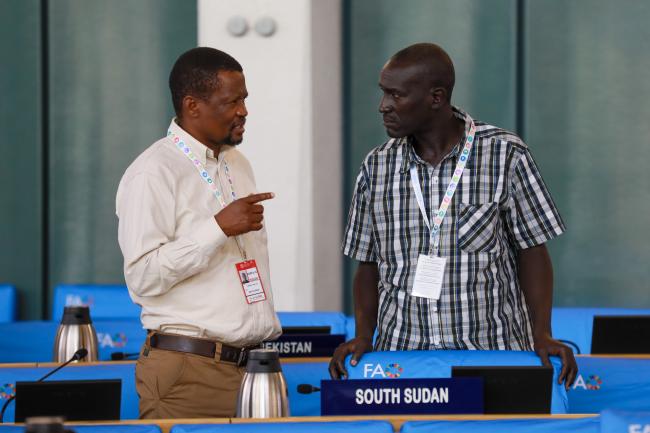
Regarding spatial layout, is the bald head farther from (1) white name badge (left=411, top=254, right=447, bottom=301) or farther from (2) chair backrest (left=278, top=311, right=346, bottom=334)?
(2) chair backrest (left=278, top=311, right=346, bottom=334)

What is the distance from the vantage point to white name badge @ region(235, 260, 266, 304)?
3.12 meters

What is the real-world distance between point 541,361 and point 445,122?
0.76m

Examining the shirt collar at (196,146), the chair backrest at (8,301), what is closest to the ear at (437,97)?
the shirt collar at (196,146)

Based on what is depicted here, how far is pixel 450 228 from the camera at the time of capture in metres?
3.22

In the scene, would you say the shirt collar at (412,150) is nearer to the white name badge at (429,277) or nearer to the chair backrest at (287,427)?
the white name badge at (429,277)

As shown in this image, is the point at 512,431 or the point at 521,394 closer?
the point at 512,431

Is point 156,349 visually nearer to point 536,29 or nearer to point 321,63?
point 321,63

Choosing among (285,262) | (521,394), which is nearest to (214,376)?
(521,394)

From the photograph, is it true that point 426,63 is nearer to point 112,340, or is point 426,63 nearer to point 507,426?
point 507,426

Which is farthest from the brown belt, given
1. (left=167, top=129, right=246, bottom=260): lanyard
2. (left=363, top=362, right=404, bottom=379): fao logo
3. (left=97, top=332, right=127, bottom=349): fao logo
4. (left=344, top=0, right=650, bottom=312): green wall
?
(left=344, top=0, right=650, bottom=312): green wall

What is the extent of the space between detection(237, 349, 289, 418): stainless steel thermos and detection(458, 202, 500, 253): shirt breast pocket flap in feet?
2.46

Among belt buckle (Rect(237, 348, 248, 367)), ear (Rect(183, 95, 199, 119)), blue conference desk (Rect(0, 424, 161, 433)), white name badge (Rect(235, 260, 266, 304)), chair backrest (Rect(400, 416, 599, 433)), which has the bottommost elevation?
blue conference desk (Rect(0, 424, 161, 433))

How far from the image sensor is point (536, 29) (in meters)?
6.26

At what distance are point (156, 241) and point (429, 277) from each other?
798mm
